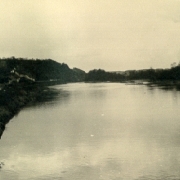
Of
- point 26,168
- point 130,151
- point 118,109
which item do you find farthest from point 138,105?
point 26,168

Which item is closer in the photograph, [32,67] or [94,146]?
[94,146]

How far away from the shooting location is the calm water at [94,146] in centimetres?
315

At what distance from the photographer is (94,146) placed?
159 inches

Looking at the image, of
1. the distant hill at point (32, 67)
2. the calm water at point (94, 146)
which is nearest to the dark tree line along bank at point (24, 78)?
the distant hill at point (32, 67)

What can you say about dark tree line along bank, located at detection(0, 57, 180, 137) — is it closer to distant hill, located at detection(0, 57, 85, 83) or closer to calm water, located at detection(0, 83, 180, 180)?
distant hill, located at detection(0, 57, 85, 83)

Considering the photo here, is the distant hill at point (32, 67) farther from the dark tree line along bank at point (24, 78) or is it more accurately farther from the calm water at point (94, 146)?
the calm water at point (94, 146)

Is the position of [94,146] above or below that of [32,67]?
below

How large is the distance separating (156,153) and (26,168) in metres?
1.53

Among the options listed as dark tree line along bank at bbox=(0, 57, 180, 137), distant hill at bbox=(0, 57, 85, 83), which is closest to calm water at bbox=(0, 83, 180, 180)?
dark tree line along bank at bbox=(0, 57, 180, 137)

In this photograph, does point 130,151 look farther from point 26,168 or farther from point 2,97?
point 2,97

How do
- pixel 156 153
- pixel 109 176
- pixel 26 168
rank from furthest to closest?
pixel 156 153, pixel 26 168, pixel 109 176

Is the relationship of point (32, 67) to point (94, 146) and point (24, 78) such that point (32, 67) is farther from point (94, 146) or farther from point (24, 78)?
point (94, 146)

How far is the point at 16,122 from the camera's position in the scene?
20.1 feet

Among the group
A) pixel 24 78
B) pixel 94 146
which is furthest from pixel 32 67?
pixel 94 146
